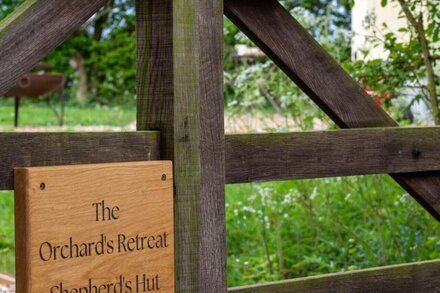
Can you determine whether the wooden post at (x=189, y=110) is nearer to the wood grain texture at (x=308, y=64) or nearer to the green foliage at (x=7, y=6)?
the wood grain texture at (x=308, y=64)

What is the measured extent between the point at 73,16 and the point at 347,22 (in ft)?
66.1

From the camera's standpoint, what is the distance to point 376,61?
4523 mm

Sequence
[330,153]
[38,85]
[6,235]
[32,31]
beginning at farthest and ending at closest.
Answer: [38,85]
[6,235]
[330,153]
[32,31]

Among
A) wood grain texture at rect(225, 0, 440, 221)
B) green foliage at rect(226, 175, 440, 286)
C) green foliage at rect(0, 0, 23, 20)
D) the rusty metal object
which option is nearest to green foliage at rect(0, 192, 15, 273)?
green foliage at rect(226, 175, 440, 286)

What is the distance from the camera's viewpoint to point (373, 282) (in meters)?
3.06

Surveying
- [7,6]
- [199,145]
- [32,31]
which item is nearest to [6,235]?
[199,145]

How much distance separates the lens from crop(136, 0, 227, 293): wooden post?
2.56 metres

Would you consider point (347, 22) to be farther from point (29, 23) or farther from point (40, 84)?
point (29, 23)

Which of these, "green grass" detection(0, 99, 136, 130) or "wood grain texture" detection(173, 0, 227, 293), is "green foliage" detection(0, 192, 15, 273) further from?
"green grass" detection(0, 99, 136, 130)

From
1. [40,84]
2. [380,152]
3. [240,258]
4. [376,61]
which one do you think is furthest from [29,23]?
[40,84]

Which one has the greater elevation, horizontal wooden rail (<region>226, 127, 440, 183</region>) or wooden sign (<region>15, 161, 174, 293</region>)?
horizontal wooden rail (<region>226, 127, 440, 183</region>)

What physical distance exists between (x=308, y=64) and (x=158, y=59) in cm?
56

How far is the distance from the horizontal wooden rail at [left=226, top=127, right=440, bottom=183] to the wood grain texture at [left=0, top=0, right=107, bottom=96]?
0.58m

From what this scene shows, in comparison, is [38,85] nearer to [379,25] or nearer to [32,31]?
[379,25]
